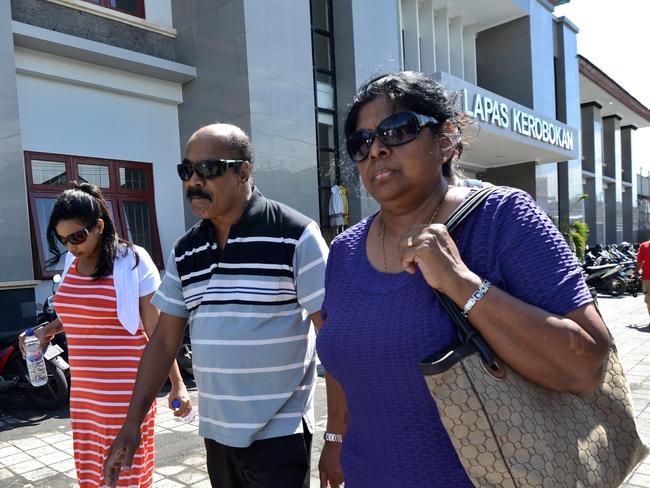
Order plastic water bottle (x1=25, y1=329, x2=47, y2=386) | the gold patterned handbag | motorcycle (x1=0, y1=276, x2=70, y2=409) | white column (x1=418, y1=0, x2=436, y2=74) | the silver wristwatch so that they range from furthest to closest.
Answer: white column (x1=418, y1=0, x2=436, y2=74)
motorcycle (x1=0, y1=276, x2=70, y2=409)
plastic water bottle (x1=25, y1=329, x2=47, y2=386)
the silver wristwatch
the gold patterned handbag

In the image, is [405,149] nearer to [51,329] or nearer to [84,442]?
[84,442]

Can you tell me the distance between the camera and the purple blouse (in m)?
1.10

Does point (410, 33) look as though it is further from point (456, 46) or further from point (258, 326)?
point (258, 326)

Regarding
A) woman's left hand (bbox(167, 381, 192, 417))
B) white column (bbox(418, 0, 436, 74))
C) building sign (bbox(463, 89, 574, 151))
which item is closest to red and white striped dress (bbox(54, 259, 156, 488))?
woman's left hand (bbox(167, 381, 192, 417))

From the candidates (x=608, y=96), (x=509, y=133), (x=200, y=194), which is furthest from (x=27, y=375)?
(x=608, y=96)

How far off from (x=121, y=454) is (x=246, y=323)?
758 millimetres

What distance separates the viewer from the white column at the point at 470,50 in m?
16.8

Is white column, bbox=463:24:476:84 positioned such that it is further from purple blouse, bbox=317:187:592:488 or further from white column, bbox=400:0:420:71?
purple blouse, bbox=317:187:592:488

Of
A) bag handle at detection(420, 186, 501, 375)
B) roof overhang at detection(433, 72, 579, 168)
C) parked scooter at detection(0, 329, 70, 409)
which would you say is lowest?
parked scooter at detection(0, 329, 70, 409)

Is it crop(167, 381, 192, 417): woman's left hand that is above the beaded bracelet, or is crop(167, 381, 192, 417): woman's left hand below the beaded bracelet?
below

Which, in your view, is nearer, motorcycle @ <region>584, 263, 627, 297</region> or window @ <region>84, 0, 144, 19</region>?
window @ <region>84, 0, 144, 19</region>

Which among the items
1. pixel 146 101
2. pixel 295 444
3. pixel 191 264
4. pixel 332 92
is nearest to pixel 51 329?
pixel 191 264

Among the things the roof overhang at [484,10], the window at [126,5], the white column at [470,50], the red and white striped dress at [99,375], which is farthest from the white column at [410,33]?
the red and white striped dress at [99,375]

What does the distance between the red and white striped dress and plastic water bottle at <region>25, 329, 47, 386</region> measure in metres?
0.77
